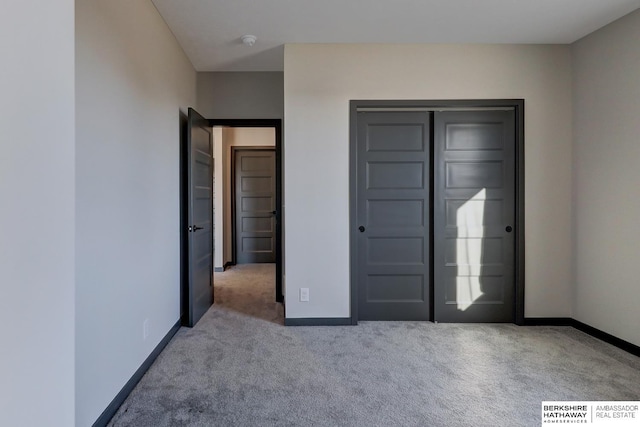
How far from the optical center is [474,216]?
3.18 m

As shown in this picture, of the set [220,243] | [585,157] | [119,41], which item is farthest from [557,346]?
[220,243]

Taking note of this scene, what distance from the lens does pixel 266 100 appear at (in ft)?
12.4

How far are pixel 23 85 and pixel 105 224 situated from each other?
116cm

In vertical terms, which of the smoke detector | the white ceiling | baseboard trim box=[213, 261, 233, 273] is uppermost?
the white ceiling

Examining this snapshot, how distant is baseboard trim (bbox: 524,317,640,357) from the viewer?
253 centimetres

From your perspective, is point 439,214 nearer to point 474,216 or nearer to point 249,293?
point 474,216

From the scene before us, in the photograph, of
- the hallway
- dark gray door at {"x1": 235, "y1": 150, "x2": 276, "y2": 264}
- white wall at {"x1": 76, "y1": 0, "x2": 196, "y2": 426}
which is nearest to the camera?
white wall at {"x1": 76, "y1": 0, "x2": 196, "y2": 426}

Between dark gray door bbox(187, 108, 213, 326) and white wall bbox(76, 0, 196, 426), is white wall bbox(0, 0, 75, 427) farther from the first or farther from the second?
dark gray door bbox(187, 108, 213, 326)

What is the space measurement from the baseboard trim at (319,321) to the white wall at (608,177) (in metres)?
2.22

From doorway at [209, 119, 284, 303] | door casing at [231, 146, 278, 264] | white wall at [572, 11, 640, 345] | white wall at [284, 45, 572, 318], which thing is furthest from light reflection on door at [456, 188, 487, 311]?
door casing at [231, 146, 278, 264]

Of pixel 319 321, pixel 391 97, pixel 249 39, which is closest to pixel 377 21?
pixel 391 97

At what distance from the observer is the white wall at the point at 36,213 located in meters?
0.69

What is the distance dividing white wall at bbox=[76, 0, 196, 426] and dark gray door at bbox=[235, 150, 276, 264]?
3411 mm

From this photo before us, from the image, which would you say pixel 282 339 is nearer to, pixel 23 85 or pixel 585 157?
pixel 23 85
